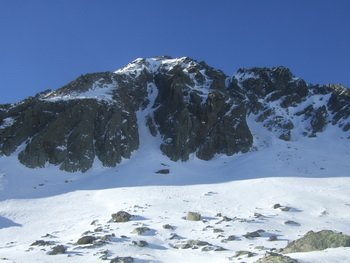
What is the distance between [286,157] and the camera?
45.4 metres

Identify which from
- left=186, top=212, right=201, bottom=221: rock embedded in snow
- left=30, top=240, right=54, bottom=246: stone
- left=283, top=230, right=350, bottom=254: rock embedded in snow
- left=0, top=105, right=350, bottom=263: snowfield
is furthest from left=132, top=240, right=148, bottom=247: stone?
left=283, top=230, right=350, bottom=254: rock embedded in snow

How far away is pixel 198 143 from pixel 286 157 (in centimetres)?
1473

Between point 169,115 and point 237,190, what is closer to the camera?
point 237,190

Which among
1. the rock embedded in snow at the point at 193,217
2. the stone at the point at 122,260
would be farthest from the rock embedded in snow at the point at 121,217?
the stone at the point at 122,260

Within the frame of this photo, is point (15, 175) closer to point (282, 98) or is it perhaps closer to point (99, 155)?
point (99, 155)

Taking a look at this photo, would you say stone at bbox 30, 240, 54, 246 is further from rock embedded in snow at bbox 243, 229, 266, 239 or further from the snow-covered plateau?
rock embedded in snow at bbox 243, 229, 266, 239

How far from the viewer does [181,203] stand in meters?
28.6

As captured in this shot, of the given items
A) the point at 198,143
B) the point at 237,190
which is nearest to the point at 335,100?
the point at 198,143

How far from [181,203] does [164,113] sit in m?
31.3

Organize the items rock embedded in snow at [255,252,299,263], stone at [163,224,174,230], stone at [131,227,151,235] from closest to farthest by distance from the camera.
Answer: rock embedded in snow at [255,252,299,263], stone at [131,227,151,235], stone at [163,224,174,230]

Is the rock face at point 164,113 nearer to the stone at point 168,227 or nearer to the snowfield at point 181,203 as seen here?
the snowfield at point 181,203

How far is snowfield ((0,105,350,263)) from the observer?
16.8 meters

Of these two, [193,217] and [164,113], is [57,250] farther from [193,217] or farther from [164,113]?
[164,113]

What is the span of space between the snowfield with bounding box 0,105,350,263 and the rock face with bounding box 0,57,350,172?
2.70 meters
